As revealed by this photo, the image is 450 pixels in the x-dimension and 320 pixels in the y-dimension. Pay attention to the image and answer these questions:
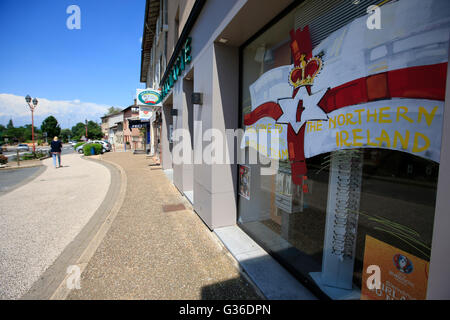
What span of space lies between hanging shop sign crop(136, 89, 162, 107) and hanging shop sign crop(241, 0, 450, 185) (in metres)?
10.1

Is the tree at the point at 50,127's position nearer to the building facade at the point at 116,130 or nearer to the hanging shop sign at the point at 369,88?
the building facade at the point at 116,130

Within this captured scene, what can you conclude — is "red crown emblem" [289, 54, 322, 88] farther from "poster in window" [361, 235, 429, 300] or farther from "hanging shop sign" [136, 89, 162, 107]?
"hanging shop sign" [136, 89, 162, 107]

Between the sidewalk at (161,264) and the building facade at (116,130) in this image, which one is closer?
the sidewalk at (161,264)

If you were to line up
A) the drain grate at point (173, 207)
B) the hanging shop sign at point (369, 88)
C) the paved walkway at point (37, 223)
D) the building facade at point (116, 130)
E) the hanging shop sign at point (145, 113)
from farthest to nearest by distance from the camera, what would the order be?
the building facade at point (116, 130) → the hanging shop sign at point (145, 113) → the drain grate at point (173, 207) → the paved walkway at point (37, 223) → the hanging shop sign at point (369, 88)

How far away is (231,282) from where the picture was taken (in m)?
2.67

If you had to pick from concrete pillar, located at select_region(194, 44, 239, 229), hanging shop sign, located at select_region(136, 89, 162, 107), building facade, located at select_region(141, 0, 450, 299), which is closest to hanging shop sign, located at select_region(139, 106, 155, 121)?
hanging shop sign, located at select_region(136, 89, 162, 107)

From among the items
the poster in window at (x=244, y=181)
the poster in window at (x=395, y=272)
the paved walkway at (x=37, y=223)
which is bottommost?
the paved walkway at (x=37, y=223)

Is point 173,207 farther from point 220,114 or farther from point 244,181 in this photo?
point 220,114

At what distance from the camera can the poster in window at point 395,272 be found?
61.6 inches

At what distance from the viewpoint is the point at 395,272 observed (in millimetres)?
1728

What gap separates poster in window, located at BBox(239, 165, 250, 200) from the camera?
3.92 m

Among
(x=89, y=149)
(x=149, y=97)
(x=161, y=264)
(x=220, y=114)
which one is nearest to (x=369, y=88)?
(x=220, y=114)

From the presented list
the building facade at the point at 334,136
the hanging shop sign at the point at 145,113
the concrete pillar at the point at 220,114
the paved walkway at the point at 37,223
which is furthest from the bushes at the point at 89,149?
the concrete pillar at the point at 220,114
